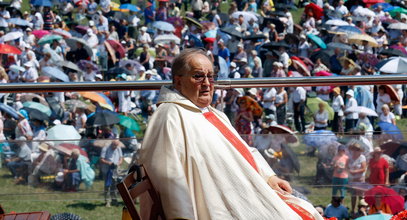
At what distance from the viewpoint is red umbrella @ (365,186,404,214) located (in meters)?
6.46

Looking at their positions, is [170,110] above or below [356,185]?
above

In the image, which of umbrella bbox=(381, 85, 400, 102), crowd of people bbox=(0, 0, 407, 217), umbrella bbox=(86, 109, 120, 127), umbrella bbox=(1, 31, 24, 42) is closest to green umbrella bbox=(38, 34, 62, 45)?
crowd of people bbox=(0, 0, 407, 217)

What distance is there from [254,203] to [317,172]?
1996 mm

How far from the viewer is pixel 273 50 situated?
24312 mm

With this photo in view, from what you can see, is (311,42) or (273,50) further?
(311,42)

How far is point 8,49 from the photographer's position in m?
23.3

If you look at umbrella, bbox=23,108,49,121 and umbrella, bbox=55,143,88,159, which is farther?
umbrella, bbox=23,108,49,121

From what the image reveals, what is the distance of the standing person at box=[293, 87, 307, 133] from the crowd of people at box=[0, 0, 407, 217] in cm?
4

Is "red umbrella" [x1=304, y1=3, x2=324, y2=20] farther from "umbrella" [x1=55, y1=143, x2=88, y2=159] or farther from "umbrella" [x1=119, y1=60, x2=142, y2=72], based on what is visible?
"umbrella" [x1=55, y1=143, x2=88, y2=159]

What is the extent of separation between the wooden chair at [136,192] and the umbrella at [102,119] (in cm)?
1023

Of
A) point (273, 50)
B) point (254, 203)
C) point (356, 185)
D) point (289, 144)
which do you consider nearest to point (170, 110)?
point (254, 203)

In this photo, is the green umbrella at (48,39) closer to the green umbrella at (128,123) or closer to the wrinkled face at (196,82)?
the green umbrella at (128,123)

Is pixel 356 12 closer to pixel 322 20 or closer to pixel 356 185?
pixel 322 20

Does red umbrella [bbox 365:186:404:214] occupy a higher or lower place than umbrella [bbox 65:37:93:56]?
higher
